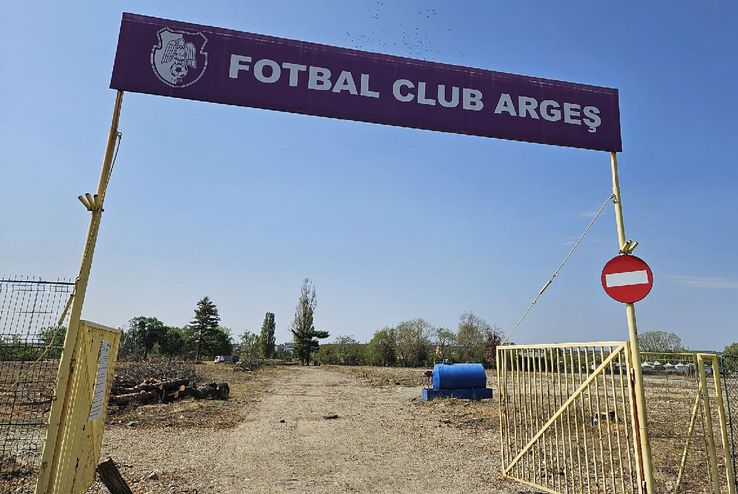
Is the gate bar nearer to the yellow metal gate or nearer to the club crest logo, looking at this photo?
the yellow metal gate

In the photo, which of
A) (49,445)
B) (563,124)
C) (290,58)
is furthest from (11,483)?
(563,124)

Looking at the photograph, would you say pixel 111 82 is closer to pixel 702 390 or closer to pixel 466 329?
pixel 702 390

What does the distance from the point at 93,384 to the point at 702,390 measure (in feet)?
23.2

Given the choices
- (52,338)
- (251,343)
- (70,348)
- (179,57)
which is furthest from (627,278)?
(251,343)

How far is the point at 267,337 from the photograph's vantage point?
70.5 metres

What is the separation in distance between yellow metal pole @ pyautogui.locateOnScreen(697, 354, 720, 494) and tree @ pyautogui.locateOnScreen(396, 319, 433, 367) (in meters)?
55.2

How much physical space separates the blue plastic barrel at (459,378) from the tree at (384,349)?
43.4 metres

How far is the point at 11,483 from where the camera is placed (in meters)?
7.01

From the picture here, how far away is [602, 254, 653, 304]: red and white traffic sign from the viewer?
5359 mm

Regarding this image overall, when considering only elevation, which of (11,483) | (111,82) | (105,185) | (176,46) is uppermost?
(176,46)

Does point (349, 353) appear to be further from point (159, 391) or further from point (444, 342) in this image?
point (159, 391)

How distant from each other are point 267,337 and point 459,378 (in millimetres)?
55032

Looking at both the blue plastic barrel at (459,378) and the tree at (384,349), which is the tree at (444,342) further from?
the blue plastic barrel at (459,378)

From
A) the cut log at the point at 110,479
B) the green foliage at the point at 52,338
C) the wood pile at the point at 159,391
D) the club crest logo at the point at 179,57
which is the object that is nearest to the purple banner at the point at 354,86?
the club crest logo at the point at 179,57
